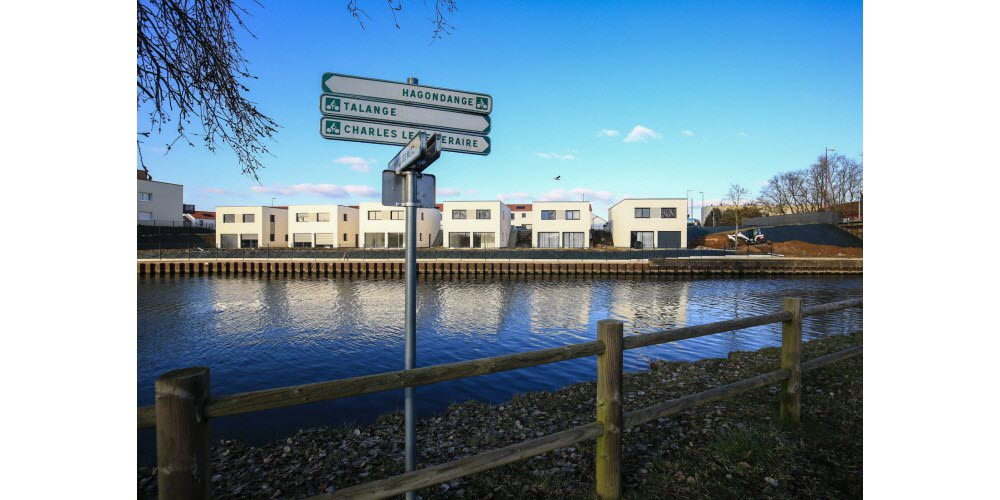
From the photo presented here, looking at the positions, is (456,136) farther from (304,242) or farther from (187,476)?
(304,242)

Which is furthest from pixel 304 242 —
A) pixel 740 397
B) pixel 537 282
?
pixel 740 397

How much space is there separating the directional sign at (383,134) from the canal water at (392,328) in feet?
17.6

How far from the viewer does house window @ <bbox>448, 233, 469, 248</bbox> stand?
57.6 meters

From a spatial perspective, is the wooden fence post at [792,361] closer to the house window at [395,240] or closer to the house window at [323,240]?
the house window at [395,240]

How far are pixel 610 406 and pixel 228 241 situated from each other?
72.0 metres

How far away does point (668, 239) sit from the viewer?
184 feet

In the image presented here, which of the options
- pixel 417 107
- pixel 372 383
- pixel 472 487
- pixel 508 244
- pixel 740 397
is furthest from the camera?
pixel 508 244

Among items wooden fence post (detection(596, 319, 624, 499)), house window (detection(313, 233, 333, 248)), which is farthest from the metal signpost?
house window (detection(313, 233, 333, 248))

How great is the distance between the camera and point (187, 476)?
1981mm

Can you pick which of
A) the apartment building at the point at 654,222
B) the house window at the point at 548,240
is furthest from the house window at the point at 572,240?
the apartment building at the point at 654,222

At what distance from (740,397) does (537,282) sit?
2982cm

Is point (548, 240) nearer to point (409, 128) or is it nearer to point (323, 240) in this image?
point (323, 240)

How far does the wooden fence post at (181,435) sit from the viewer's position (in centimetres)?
193
